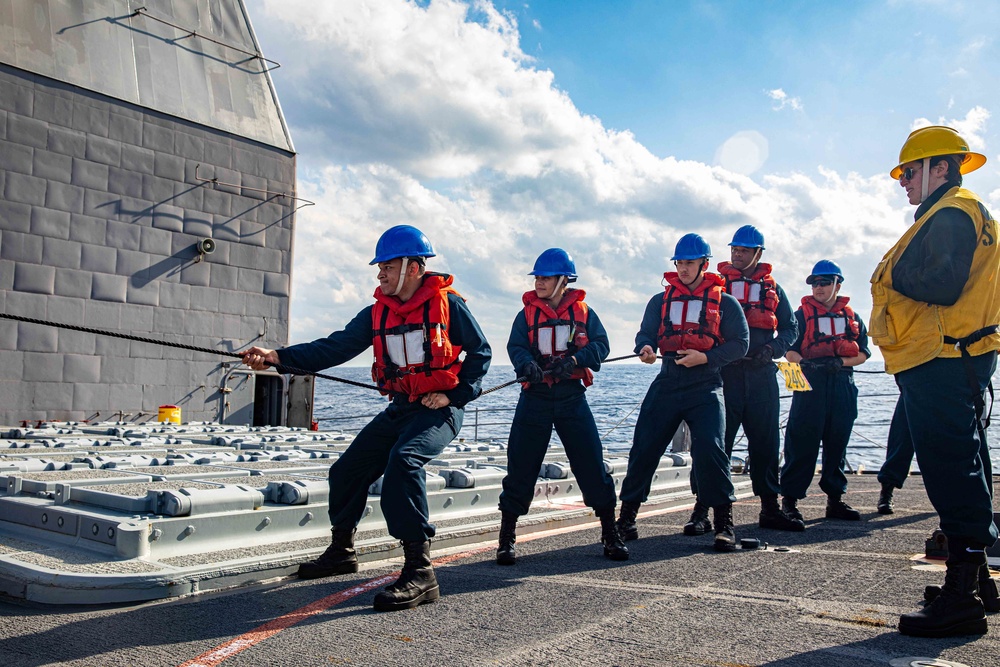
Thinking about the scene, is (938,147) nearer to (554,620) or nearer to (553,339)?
(553,339)

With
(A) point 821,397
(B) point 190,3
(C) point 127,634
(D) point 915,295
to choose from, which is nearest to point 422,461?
(C) point 127,634

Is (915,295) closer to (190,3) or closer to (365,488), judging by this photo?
(365,488)

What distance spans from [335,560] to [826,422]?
186 inches

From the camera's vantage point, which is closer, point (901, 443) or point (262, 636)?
point (262, 636)

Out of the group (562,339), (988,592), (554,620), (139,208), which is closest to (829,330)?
(562,339)

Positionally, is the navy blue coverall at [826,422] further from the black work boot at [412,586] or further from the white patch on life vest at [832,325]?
the black work boot at [412,586]

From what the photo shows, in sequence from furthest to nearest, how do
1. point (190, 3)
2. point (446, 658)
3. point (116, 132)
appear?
point (190, 3), point (116, 132), point (446, 658)

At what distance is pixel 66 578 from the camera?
3.73 m

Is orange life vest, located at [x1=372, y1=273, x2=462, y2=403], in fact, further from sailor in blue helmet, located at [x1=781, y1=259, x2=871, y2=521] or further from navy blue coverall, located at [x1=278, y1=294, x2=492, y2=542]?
sailor in blue helmet, located at [x1=781, y1=259, x2=871, y2=521]

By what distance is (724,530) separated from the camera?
5473 millimetres

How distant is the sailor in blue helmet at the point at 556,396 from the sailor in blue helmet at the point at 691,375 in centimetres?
56

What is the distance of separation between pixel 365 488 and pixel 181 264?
9452 mm

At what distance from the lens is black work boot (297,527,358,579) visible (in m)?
4.49

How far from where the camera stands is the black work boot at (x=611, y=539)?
5.09 m
